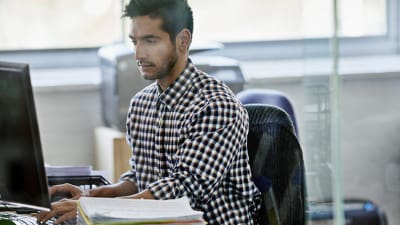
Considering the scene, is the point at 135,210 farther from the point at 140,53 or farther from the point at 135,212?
the point at 140,53

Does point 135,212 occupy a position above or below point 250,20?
below

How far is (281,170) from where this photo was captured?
6.65ft

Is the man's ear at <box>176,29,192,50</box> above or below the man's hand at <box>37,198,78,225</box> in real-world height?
above

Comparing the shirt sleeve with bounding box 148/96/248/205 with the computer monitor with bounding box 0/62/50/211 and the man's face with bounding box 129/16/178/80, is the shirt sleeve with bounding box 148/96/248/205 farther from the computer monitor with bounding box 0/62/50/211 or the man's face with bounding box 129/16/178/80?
the computer monitor with bounding box 0/62/50/211

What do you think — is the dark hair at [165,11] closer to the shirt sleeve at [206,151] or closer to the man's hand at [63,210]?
the shirt sleeve at [206,151]

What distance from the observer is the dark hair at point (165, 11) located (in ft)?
6.87

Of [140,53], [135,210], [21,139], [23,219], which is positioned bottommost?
[23,219]

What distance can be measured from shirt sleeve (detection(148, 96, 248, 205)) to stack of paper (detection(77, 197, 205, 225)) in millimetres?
228

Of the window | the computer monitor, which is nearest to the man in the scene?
the computer monitor

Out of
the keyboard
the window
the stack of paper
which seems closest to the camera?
the stack of paper

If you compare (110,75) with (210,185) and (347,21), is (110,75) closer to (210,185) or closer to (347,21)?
(347,21)

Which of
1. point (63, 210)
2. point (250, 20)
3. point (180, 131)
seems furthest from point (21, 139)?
point (250, 20)

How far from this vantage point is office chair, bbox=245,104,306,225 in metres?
2.02

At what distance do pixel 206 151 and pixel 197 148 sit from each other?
0.02 m
